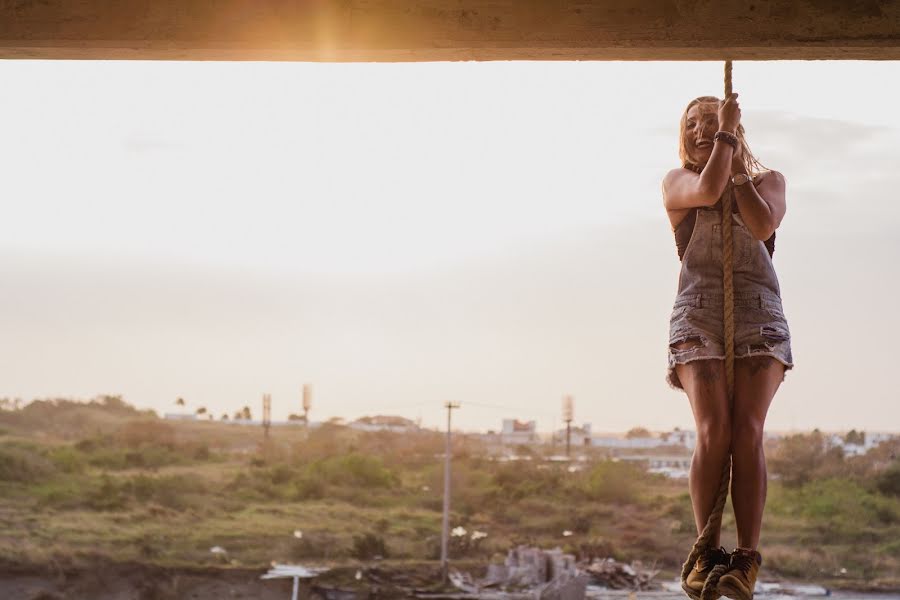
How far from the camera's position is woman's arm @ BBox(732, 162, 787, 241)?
9.70 ft

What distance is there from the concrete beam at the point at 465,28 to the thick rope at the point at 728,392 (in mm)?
185

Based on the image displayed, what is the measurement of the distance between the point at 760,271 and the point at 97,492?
32104mm

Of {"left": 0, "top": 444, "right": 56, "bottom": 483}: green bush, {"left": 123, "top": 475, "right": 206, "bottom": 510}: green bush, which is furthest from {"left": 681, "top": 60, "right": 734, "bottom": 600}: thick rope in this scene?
{"left": 0, "top": 444, "right": 56, "bottom": 483}: green bush

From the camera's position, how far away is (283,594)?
27.9m

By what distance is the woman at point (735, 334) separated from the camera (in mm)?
2895

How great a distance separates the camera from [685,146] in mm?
3158

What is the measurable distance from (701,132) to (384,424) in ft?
103

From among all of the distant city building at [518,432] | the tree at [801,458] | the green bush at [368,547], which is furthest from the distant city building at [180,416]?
the tree at [801,458]

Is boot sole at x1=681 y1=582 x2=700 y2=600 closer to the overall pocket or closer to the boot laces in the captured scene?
the boot laces

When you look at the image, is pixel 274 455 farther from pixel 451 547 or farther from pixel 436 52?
pixel 436 52

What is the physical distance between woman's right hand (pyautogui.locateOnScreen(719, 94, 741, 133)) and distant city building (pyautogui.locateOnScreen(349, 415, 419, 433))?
3071 cm

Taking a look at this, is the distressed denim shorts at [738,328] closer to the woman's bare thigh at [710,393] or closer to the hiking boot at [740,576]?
the woman's bare thigh at [710,393]

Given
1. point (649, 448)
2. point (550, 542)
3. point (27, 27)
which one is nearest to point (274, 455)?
point (550, 542)

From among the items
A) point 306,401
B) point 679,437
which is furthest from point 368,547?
point 679,437
